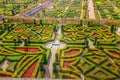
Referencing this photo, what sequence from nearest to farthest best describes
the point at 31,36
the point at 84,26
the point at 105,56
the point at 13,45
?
the point at 105,56
the point at 13,45
the point at 31,36
the point at 84,26

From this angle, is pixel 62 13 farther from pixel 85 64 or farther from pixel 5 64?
pixel 5 64

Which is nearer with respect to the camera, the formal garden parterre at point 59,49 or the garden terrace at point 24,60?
the garden terrace at point 24,60

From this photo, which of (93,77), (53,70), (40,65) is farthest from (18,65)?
(93,77)

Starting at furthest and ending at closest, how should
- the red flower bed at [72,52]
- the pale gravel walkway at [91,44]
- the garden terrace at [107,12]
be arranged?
the garden terrace at [107,12], the pale gravel walkway at [91,44], the red flower bed at [72,52]

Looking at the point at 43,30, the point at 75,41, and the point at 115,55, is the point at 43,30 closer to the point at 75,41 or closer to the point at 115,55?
the point at 75,41

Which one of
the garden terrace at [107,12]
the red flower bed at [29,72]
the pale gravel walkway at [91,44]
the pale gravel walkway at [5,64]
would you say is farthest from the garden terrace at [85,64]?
the garden terrace at [107,12]

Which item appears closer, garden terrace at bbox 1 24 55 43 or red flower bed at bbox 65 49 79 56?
red flower bed at bbox 65 49 79 56

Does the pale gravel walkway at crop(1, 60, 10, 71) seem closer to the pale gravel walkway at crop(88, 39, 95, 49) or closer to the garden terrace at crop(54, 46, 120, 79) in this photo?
the garden terrace at crop(54, 46, 120, 79)

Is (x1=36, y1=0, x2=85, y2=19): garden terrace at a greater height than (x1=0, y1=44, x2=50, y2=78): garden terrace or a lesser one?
greater

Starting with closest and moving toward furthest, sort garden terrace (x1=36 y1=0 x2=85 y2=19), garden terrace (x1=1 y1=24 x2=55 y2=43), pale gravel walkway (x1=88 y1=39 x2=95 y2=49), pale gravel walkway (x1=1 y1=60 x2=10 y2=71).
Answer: pale gravel walkway (x1=1 y1=60 x2=10 y2=71) < pale gravel walkway (x1=88 y1=39 x2=95 y2=49) < garden terrace (x1=1 y1=24 x2=55 y2=43) < garden terrace (x1=36 y1=0 x2=85 y2=19)

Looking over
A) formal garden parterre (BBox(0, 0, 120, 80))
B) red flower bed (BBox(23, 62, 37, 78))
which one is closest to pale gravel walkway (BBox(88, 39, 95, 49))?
formal garden parterre (BBox(0, 0, 120, 80))

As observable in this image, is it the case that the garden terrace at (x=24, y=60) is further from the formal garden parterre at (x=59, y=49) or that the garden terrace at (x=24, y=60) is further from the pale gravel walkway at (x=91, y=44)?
the pale gravel walkway at (x=91, y=44)
